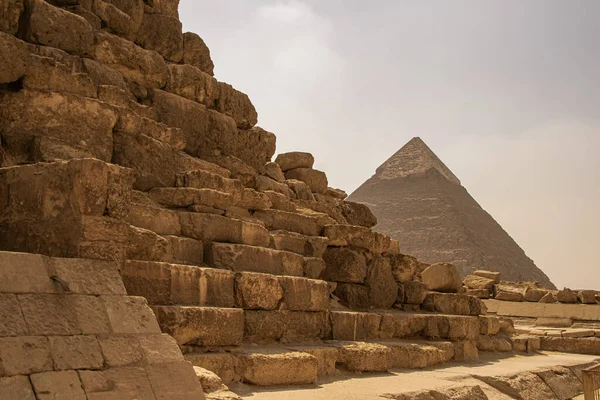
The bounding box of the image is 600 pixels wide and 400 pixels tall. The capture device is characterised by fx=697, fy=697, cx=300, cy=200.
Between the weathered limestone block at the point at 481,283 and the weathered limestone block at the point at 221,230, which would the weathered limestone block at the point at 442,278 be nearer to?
the weathered limestone block at the point at 221,230

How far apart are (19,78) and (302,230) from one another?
4.19 meters

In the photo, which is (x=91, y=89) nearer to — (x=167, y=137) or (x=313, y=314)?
(x=167, y=137)

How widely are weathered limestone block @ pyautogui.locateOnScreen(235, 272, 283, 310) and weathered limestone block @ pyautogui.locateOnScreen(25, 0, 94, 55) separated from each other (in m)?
3.80

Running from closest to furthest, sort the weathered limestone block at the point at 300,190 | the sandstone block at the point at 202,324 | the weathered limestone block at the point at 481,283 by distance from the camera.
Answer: the sandstone block at the point at 202,324, the weathered limestone block at the point at 300,190, the weathered limestone block at the point at 481,283

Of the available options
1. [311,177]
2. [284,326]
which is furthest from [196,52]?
[284,326]

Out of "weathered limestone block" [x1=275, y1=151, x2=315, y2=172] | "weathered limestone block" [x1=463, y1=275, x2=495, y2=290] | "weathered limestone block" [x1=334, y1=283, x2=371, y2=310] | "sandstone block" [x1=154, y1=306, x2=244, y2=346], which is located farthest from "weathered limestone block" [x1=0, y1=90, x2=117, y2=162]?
"weathered limestone block" [x1=463, y1=275, x2=495, y2=290]

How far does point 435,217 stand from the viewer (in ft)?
194

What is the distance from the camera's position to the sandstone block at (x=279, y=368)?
20.6 ft

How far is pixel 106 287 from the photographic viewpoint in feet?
15.2

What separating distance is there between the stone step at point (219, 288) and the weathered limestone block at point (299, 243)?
0.90 meters

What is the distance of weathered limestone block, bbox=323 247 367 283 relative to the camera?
9.70m

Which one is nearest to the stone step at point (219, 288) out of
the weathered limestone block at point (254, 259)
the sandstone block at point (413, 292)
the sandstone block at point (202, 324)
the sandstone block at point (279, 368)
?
the sandstone block at point (202, 324)

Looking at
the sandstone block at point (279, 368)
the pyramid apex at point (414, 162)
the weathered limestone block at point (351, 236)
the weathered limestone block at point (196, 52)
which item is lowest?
the sandstone block at point (279, 368)

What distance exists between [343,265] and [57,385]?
6245 millimetres
